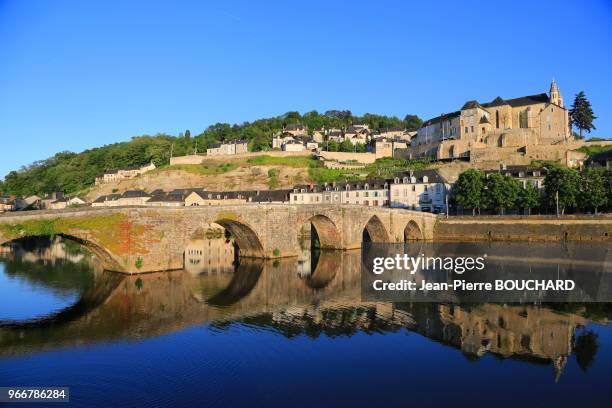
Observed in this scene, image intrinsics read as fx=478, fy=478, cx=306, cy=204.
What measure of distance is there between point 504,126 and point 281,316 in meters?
64.8

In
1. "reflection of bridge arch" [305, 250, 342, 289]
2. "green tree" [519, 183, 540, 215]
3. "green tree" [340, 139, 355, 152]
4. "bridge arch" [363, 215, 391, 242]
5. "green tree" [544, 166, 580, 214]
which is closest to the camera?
"reflection of bridge arch" [305, 250, 342, 289]

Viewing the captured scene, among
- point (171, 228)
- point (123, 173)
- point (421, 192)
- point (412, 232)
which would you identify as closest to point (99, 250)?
point (171, 228)

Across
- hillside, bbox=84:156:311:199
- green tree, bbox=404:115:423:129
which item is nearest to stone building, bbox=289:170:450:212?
hillside, bbox=84:156:311:199

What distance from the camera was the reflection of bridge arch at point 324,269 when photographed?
91.3ft

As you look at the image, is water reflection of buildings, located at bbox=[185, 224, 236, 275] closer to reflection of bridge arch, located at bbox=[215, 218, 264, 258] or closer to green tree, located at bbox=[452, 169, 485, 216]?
reflection of bridge arch, located at bbox=[215, 218, 264, 258]

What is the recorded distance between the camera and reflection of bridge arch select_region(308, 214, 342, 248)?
4024 centimetres

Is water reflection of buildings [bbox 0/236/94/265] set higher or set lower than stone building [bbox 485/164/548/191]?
lower

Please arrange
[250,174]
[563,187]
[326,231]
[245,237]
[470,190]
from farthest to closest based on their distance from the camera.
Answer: [250,174] → [470,190] → [563,187] → [326,231] → [245,237]

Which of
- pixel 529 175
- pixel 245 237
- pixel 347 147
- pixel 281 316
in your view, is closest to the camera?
pixel 281 316

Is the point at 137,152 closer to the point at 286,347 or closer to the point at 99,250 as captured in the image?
the point at 99,250

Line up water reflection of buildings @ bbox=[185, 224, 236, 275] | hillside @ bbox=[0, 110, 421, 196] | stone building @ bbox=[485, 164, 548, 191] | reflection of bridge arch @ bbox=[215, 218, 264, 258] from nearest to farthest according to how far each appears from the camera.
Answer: water reflection of buildings @ bbox=[185, 224, 236, 275] < reflection of bridge arch @ bbox=[215, 218, 264, 258] < stone building @ bbox=[485, 164, 548, 191] < hillside @ bbox=[0, 110, 421, 196]

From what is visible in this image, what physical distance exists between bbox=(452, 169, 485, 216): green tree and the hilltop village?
0.22 metres

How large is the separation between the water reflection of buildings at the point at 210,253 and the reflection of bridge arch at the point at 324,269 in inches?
229

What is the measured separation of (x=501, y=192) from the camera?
50.1 meters
